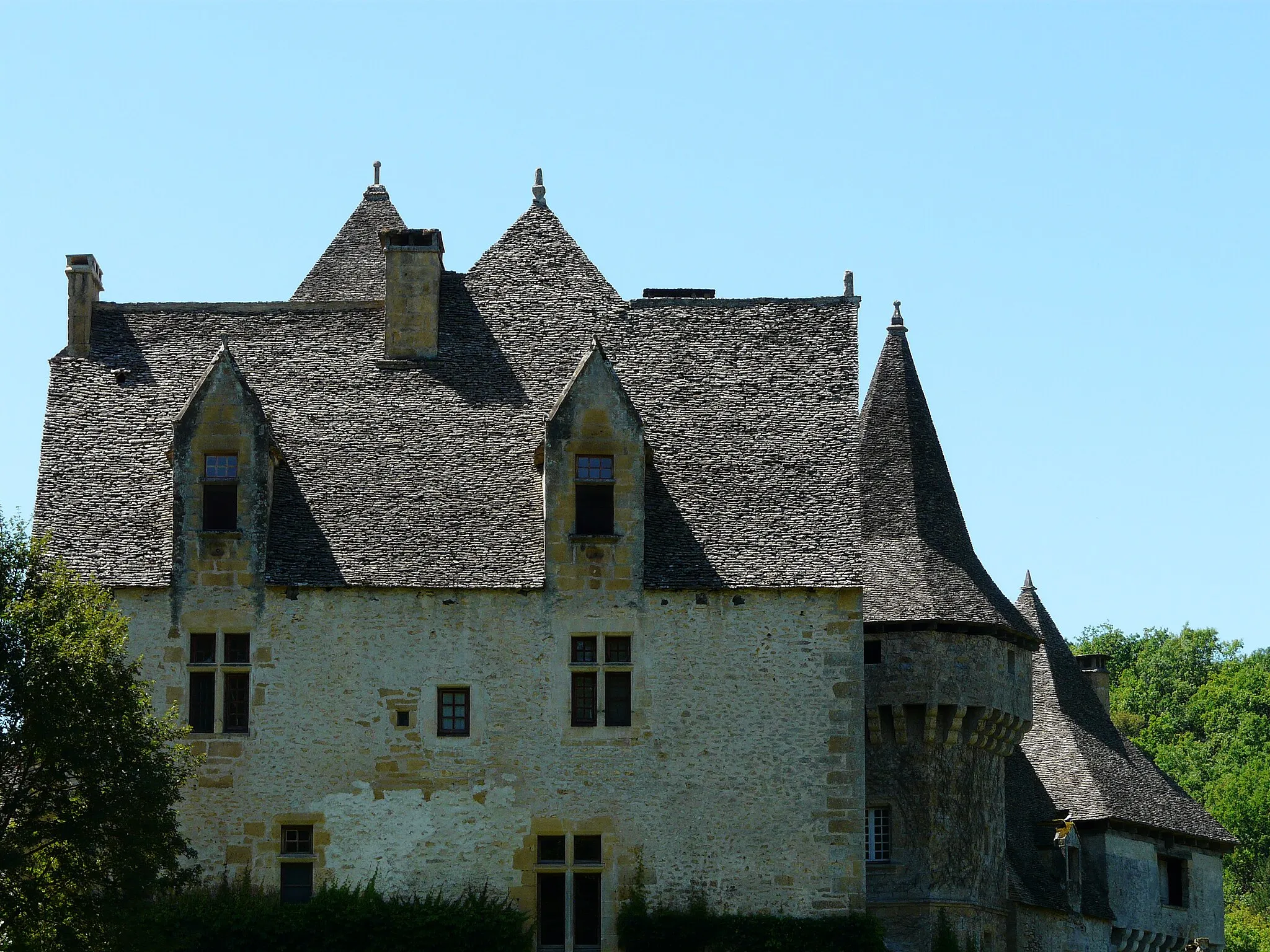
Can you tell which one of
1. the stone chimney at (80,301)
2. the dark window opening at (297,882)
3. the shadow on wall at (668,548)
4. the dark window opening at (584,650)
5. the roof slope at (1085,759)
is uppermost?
the stone chimney at (80,301)

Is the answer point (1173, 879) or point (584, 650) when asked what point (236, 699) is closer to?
point (584, 650)

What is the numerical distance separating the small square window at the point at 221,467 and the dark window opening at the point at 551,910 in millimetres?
8009

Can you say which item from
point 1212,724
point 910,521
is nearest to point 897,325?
point 910,521

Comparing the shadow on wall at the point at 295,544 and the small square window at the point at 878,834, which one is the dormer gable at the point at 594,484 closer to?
the shadow on wall at the point at 295,544

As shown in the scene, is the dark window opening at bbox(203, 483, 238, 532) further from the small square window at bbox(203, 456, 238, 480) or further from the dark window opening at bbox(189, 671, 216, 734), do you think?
the dark window opening at bbox(189, 671, 216, 734)

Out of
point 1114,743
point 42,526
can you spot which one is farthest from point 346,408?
point 1114,743

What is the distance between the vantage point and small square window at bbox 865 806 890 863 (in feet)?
134

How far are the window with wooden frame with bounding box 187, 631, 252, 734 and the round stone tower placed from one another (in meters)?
11.2

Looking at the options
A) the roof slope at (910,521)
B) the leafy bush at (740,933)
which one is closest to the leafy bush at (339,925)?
the leafy bush at (740,933)

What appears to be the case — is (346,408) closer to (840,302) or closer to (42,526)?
(42,526)

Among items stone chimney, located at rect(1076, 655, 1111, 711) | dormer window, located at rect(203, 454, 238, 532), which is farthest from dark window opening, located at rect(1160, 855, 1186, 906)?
dormer window, located at rect(203, 454, 238, 532)

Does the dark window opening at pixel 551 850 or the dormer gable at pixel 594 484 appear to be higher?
the dormer gable at pixel 594 484

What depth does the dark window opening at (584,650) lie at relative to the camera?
3534 centimetres

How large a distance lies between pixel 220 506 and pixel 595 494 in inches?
235
